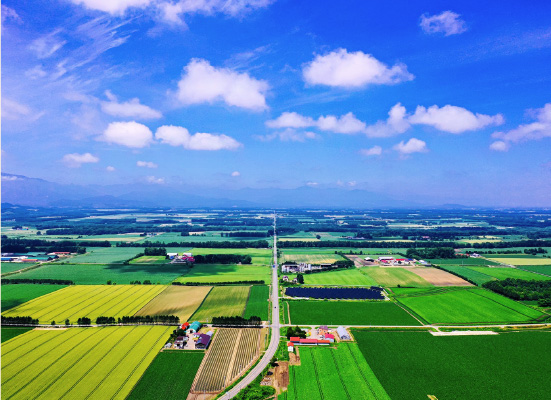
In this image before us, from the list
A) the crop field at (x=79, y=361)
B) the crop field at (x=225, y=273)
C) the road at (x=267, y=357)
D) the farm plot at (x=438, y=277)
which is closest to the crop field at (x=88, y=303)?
the crop field at (x=79, y=361)

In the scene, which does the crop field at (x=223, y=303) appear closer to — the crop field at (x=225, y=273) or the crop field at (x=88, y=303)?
the crop field at (x=225, y=273)

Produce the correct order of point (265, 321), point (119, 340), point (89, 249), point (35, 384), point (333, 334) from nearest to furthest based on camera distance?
point (35, 384) → point (119, 340) → point (333, 334) → point (265, 321) → point (89, 249)

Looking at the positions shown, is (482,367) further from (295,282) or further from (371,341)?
(295,282)

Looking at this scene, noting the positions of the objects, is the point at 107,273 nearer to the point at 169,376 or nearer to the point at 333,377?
the point at 169,376

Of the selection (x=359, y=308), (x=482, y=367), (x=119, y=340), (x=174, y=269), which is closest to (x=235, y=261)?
(x=174, y=269)

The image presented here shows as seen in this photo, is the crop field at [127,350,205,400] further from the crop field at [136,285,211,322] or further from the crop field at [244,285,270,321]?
the crop field at [244,285,270,321]

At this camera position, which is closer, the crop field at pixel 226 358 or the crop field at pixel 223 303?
the crop field at pixel 226 358

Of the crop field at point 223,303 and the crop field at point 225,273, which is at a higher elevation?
the crop field at point 225,273

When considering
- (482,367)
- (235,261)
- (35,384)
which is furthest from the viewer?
(235,261)

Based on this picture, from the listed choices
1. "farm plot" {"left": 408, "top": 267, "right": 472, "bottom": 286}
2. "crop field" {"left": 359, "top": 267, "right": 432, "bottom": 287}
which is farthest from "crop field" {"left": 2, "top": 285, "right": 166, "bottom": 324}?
"farm plot" {"left": 408, "top": 267, "right": 472, "bottom": 286}
